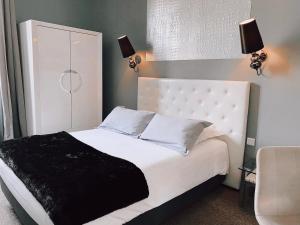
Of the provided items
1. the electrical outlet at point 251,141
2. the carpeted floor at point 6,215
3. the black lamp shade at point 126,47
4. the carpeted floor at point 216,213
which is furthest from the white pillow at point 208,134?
the carpeted floor at point 6,215

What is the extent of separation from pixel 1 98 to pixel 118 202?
2.52 metres

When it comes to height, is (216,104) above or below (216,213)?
above

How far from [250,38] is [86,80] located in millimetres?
2419

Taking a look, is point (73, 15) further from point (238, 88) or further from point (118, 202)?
point (118, 202)

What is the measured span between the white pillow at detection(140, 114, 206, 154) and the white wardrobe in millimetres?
1476

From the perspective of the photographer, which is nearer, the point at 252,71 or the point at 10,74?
the point at 252,71

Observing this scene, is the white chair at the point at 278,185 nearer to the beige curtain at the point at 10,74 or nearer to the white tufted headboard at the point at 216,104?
the white tufted headboard at the point at 216,104

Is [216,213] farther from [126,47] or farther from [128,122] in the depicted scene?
[126,47]

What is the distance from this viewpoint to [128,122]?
9.09ft

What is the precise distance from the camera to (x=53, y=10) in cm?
369

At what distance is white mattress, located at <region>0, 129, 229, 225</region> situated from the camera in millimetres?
1574

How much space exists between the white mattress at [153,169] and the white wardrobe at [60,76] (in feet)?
2.95

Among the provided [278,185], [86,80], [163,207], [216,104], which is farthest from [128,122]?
[278,185]

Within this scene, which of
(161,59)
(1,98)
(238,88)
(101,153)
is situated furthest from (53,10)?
(238,88)
